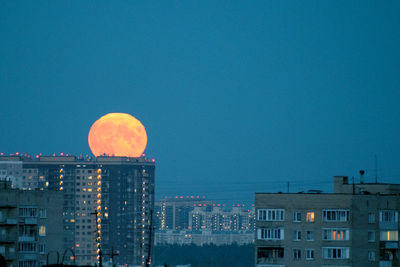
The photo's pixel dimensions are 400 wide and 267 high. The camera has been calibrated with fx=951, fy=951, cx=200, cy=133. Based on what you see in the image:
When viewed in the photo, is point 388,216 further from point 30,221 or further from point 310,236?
point 30,221

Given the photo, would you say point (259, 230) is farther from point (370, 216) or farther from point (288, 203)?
point (370, 216)

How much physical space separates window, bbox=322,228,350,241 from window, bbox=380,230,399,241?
364cm

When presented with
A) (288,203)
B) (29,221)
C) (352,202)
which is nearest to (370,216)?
(352,202)

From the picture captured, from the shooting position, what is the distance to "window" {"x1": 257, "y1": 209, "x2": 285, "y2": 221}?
299 feet

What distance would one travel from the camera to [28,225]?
107000 millimetres

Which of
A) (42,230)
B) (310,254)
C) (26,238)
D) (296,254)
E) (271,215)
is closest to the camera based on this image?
(296,254)

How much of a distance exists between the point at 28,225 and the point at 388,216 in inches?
1589

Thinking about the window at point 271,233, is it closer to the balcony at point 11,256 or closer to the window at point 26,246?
the window at point 26,246

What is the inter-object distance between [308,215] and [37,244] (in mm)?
33718

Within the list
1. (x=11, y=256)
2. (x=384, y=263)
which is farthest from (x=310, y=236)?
(x=11, y=256)

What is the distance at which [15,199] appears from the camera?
10600 cm

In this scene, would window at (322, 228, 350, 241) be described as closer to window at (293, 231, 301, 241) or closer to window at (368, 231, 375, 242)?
window at (368, 231, 375, 242)

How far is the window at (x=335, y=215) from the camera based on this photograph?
9131cm

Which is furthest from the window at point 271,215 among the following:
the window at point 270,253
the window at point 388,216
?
the window at point 388,216
